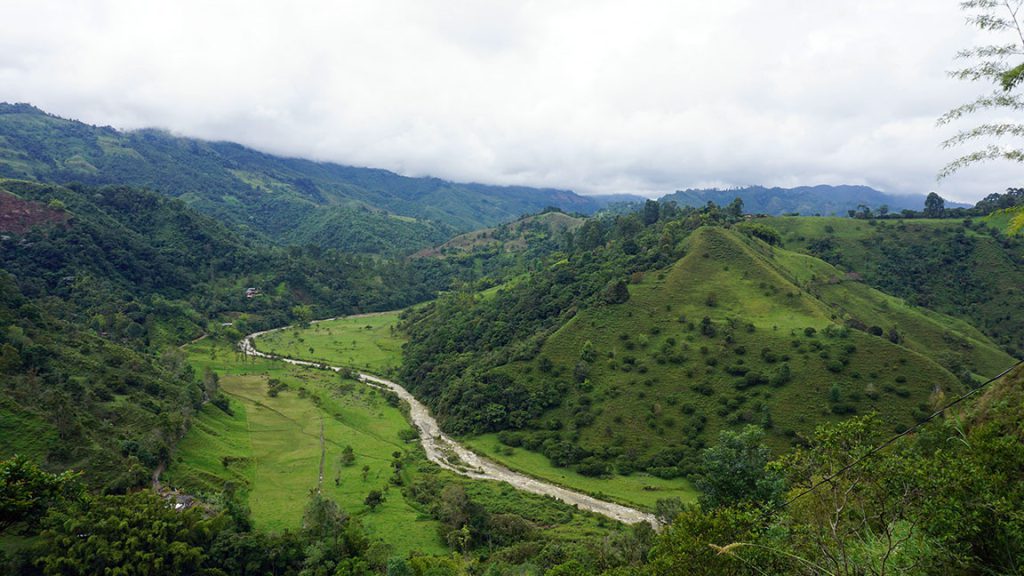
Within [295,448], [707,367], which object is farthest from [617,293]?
[295,448]

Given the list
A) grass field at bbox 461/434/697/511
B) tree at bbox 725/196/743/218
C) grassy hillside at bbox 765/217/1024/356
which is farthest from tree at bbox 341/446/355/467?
grassy hillside at bbox 765/217/1024/356

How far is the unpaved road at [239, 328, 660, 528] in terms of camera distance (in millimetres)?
64688

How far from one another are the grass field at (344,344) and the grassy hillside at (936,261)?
399ft

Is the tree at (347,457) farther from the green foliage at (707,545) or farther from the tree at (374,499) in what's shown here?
the green foliage at (707,545)

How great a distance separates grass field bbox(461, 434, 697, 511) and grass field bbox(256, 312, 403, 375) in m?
53.9

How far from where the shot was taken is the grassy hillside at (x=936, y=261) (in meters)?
114

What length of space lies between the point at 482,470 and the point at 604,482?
1896 centimetres

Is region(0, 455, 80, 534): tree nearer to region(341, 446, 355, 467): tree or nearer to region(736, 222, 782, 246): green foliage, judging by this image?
region(341, 446, 355, 467): tree

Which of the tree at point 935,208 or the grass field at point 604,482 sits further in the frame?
the tree at point 935,208

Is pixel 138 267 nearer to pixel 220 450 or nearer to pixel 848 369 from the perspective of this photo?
pixel 220 450

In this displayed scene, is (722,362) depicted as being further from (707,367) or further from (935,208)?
(935,208)

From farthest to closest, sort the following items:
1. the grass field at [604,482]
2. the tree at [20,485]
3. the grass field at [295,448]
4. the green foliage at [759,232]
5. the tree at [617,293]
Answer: the green foliage at [759,232] → the tree at [617,293] → the grass field at [604,482] → the grass field at [295,448] → the tree at [20,485]

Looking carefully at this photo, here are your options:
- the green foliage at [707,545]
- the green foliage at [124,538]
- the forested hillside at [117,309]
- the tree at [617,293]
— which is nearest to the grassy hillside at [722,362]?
the tree at [617,293]

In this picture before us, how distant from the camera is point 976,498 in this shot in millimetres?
15047
